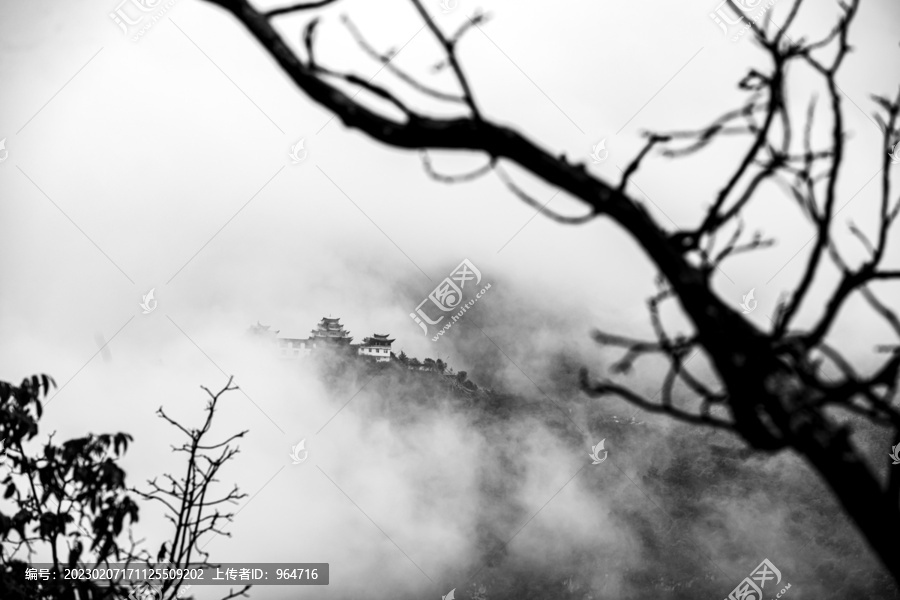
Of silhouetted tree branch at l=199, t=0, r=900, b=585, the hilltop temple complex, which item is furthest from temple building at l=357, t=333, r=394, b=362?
silhouetted tree branch at l=199, t=0, r=900, b=585

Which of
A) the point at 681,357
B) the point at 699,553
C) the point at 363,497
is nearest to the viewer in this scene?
the point at 681,357

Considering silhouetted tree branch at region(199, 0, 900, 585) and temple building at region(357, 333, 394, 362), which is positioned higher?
temple building at region(357, 333, 394, 362)

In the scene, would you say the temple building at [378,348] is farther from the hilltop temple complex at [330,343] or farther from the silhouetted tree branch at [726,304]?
the silhouetted tree branch at [726,304]

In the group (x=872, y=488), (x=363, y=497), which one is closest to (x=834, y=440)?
(x=872, y=488)

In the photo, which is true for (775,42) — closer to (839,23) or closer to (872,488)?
(839,23)

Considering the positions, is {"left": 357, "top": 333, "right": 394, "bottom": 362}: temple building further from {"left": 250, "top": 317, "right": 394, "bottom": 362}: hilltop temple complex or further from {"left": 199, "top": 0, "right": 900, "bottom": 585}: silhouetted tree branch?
{"left": 199, "top": 0, "right": 900, "bottom": 585}: silhouetted tree branch

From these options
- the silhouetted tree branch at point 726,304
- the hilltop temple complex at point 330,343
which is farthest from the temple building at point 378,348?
the silhouetted tree branch at point 726,304

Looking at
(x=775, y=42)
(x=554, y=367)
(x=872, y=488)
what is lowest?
(x=872, y=488)

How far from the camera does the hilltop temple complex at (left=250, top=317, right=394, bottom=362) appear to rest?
2293 inches

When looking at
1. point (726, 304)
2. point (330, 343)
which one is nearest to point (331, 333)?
point (330, 343)

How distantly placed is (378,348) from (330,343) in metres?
5.50

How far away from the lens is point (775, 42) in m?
1.58

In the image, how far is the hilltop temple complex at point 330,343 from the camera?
2293 inches

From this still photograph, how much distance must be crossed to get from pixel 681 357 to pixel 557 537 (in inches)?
2761
